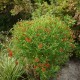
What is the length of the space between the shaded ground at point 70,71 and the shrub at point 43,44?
0.90 m

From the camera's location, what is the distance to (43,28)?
19.9 ft

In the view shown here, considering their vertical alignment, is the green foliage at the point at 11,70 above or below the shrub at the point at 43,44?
below

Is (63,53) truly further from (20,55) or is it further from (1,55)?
(1,55)

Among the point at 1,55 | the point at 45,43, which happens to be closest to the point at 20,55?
the point at 45,43

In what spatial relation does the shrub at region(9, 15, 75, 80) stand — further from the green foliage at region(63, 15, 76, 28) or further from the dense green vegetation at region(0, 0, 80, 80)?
the green foliage at region(63, 15, 76, 28)

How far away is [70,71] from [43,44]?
1.82 metres

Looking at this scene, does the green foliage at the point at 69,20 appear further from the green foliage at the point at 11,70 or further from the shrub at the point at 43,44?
the green foliage at the point at 11,70

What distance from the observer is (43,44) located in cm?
597

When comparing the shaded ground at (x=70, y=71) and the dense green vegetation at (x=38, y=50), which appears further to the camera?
the shaded ground at (x=70, y=71)

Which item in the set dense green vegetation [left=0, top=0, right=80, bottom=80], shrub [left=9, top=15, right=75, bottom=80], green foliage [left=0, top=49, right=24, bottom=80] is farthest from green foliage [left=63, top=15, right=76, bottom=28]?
green foliage [left=0, top=49, right=24, bottom=80]

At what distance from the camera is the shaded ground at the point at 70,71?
720 centimetres

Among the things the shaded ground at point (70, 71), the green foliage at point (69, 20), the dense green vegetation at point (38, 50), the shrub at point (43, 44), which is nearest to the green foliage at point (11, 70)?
the dense green vegetation at point (38, 50)

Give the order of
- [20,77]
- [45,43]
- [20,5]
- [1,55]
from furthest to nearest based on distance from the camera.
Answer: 1. [20,5]
2. [1,55]
3. [20,77]
4. [45,43]

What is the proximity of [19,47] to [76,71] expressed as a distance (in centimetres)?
211
